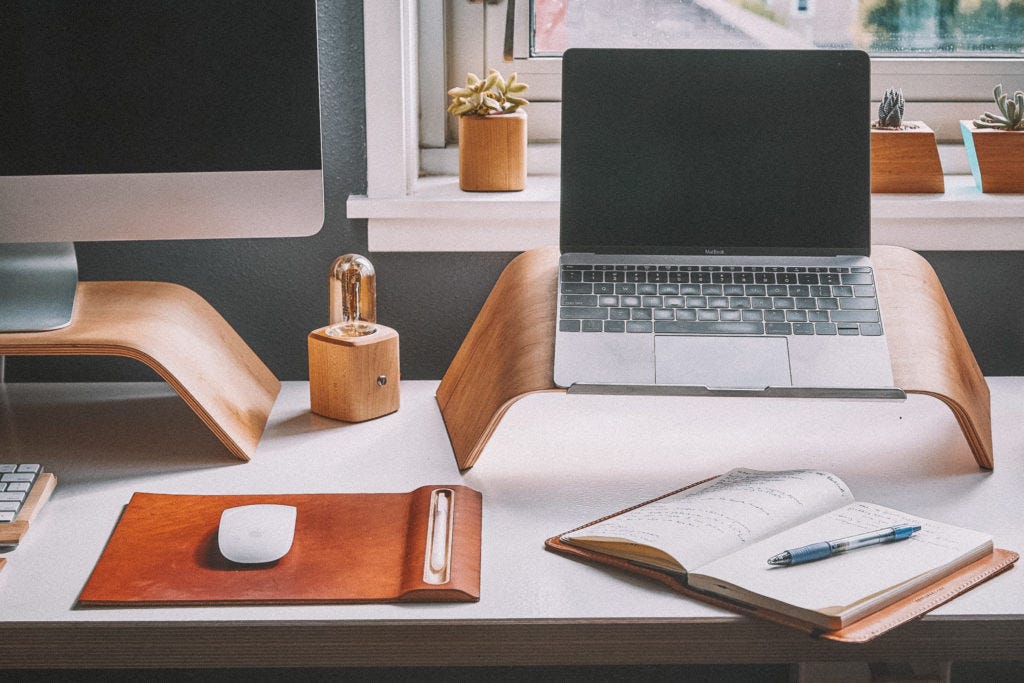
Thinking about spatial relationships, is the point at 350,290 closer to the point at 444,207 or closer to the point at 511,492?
the point at 444,207

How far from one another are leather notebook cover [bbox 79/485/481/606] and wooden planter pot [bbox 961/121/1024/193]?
79 cm

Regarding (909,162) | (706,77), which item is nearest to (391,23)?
(706,77)

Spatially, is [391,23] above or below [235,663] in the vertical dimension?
above

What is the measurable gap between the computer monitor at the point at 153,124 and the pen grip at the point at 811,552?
1.80 feet

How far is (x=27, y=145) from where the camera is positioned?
945mm

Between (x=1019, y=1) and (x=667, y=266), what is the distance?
0.72m

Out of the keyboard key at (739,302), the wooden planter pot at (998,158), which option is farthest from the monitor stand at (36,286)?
the wooden planter pot at (998,158)

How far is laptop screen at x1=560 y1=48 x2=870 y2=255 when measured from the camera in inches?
40.3

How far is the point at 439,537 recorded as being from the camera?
77cm

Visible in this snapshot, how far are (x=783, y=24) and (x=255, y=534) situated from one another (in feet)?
3.22

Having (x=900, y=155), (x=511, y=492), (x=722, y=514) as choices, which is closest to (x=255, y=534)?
(x=511, y=492)

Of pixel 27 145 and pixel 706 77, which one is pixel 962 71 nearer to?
pixel 706 77

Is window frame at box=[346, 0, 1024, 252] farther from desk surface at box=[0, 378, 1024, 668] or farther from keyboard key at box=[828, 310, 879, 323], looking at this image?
keyboard key at box=[828, 310, 879, 323]

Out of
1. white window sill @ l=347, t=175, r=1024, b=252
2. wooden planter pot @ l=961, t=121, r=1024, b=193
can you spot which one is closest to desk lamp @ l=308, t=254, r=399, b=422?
white window sill @ l=347, t=175, r=1024, b=252
